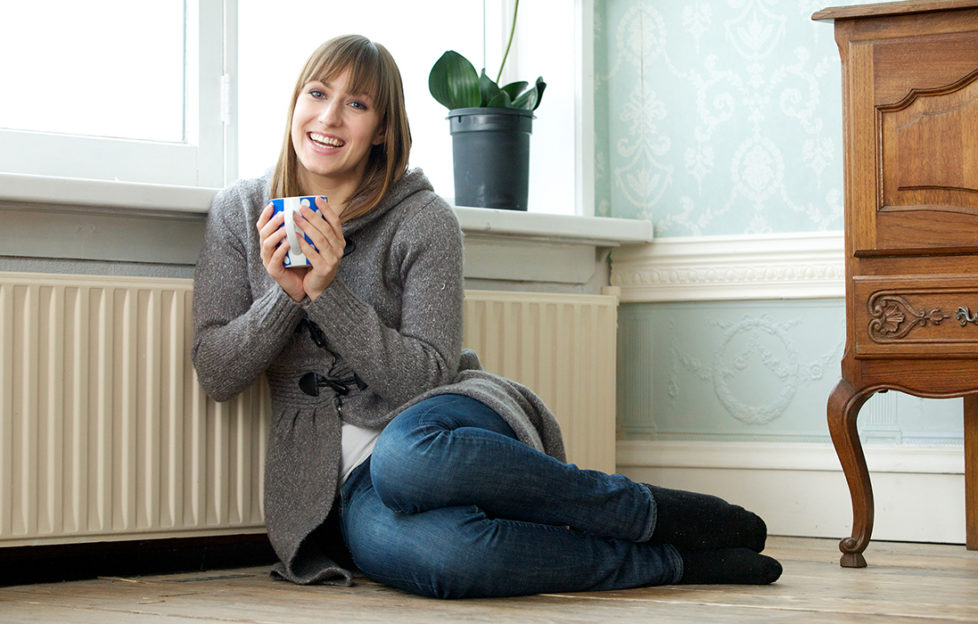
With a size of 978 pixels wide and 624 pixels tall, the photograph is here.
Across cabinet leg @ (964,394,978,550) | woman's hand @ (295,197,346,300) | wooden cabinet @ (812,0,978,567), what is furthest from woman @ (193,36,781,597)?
cabinet leg @ (964,394,978,550)

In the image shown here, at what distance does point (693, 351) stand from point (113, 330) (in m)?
1.21

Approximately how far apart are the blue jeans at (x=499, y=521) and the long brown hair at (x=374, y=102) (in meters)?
0.42

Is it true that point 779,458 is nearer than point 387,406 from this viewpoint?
No

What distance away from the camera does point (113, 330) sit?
6.10ft

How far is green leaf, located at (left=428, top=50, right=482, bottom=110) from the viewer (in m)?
2.32

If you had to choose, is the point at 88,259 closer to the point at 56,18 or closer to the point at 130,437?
the point at 130,437

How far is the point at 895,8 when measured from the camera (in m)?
1.92

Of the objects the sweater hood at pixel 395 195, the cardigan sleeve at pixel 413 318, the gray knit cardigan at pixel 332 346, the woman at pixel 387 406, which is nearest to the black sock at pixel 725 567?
the woman at pixel 387 406

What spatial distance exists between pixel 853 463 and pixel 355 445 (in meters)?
0.81

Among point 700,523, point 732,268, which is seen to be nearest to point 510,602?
point 700,523

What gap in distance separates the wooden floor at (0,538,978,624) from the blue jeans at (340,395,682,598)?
0.09 ft

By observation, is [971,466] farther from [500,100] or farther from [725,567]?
[500,100]

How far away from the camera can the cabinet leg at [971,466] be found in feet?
7.19

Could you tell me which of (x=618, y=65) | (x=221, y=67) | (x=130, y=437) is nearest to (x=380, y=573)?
(x=130, y=437)
